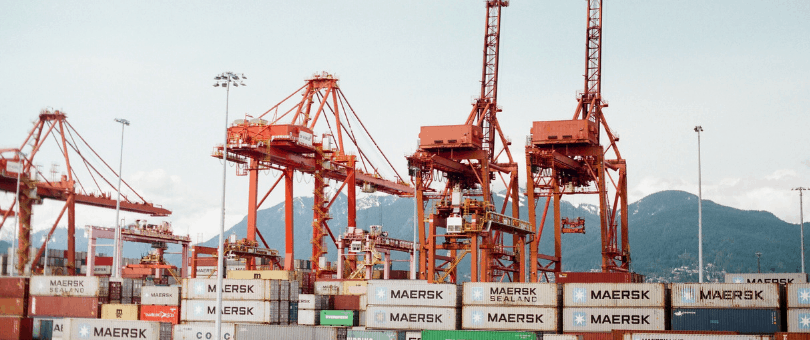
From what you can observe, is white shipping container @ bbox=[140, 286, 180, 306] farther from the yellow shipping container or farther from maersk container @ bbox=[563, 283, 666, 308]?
maersk container @ bbox=[563, 283, 666, 308]

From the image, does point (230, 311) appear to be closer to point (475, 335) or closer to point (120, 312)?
point (120, 312)

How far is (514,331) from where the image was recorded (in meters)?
37.8

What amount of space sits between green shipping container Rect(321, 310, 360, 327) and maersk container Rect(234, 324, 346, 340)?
7.59 meters

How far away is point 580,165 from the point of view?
71625mm

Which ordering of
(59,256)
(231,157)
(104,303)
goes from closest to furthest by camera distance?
(104,303) → (231,157) → (59,256)

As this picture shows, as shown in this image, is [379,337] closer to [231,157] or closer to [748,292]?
[748,292]

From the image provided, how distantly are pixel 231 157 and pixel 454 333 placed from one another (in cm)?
3873

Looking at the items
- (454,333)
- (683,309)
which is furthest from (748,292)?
(454,333)

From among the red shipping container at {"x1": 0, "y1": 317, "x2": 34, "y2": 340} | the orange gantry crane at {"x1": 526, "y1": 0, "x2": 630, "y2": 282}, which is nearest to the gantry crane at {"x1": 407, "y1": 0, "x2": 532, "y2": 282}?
the orange gantry crane at {"x1": 526, "y1": 0, "x2": 630, "y2": 282}

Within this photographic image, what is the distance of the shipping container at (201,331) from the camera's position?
42438mm

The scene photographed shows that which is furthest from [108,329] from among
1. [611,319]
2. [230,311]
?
[611,319]

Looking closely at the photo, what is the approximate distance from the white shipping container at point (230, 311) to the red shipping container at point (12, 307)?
1316cm

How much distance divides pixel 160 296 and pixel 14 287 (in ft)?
36.3

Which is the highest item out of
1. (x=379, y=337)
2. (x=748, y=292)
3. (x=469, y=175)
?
(x=469, y=175)
